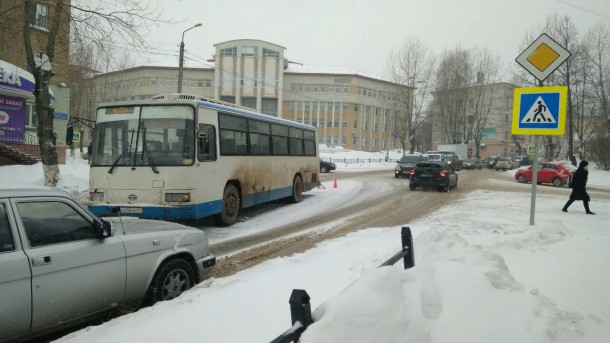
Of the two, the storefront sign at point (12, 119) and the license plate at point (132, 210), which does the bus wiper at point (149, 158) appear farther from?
→ the storefront sign at point (12, 119)

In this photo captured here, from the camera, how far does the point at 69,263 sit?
150 inches

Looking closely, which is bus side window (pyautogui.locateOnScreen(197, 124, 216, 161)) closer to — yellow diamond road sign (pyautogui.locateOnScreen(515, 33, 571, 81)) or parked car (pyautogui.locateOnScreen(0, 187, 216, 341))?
parked car (pyautogui.locateOnScreen(0, 187, 216, 341))

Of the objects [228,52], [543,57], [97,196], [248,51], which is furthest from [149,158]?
[228,52]

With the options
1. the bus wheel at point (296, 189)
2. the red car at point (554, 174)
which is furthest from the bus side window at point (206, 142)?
the red car at point (554, 174)

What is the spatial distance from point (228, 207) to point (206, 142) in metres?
2.05

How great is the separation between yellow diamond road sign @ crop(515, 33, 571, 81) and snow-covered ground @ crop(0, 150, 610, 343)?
129 inches

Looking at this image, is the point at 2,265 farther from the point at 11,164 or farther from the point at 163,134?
the point at 11,164

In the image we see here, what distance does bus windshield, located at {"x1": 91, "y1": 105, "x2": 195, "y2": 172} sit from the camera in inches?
355

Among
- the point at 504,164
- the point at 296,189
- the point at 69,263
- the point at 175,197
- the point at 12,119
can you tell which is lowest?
the point at 296,189

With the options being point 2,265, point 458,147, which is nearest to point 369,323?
point 2,265

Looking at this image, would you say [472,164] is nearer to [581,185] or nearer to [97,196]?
[581,185]

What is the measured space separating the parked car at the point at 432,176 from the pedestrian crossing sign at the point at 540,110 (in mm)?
11653

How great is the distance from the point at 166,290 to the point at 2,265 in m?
1.87

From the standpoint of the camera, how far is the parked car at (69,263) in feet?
11.2
